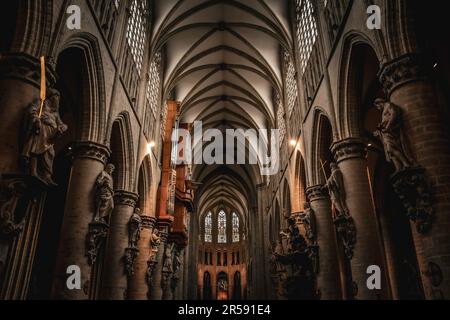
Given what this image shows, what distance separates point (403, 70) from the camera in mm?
6980

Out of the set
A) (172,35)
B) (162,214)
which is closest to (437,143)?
(162,214)

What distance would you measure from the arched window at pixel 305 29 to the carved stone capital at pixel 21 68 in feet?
35.1

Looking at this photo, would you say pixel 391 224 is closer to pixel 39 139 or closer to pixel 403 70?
pixel 403 70

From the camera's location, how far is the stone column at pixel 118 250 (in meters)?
12.8

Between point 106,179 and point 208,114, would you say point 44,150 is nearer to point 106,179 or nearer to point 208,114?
point 106,179

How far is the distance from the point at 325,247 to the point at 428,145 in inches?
304

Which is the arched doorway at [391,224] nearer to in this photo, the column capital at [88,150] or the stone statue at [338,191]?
the stone statue at [338,191]

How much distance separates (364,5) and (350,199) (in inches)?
197

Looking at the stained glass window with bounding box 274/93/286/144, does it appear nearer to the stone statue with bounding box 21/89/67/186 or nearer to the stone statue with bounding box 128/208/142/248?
the stone statue with bounding box 128/208/142/248

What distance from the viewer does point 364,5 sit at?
8.81 metres


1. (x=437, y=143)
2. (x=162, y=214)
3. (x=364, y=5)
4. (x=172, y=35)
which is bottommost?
(x=437, y=143)

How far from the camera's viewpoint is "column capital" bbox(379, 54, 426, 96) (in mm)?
6859

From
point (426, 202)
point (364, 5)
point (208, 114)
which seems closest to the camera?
point (426, 202)
